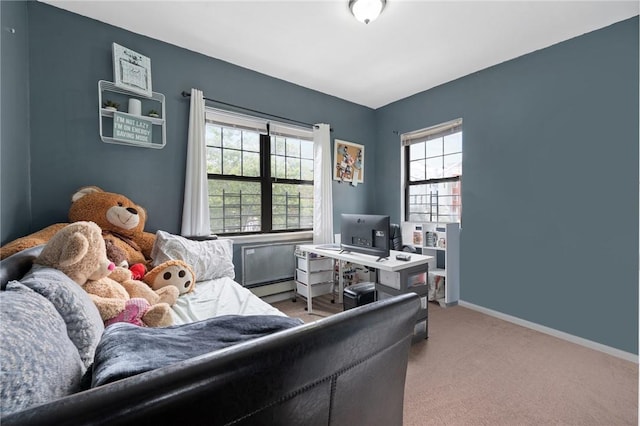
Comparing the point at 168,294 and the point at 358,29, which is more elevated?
the point at 358,29

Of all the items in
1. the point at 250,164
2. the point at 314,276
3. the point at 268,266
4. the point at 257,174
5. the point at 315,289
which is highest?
the point at 250,164

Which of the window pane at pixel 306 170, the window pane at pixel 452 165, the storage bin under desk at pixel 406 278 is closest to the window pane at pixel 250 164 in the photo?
the window pane at pixel 306 170

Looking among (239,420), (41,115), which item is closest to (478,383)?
(239,420)

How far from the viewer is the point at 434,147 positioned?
3652 millimetres

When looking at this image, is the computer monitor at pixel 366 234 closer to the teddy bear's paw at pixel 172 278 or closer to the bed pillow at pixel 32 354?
the teddy bear's paw at pixel 172 278

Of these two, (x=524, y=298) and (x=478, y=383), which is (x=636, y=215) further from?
(x=478, y=383)

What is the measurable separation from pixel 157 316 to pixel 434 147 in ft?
11.8

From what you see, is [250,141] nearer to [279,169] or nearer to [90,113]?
[279,169]

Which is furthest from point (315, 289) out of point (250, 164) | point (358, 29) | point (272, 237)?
point (358, 29)

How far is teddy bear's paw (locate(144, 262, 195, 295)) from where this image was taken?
185 centimetres

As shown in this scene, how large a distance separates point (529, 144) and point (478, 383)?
7.48 feet

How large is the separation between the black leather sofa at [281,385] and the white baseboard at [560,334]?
2584 millimetres

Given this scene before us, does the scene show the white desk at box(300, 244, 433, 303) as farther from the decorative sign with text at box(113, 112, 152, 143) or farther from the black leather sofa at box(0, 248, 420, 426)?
the decorative sign with text at box(113, 112, 152, 143)

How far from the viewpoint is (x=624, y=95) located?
2162 mm
